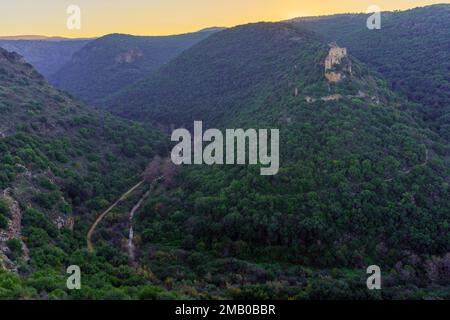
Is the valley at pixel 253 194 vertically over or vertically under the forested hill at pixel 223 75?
under

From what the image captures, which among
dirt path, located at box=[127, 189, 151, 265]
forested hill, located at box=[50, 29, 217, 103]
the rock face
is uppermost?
forested hill, located at box=[50, 29, 217, 103]

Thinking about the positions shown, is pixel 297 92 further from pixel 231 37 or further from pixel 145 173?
pixel 231 37

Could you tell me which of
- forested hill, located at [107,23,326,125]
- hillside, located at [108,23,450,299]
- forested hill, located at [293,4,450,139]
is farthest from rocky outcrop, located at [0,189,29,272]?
forested hill, located at [293,4,450,139]

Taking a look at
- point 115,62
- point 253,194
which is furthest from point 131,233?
point 115,62

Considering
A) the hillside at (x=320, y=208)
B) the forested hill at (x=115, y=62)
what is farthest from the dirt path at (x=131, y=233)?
the forested hill at (x=115, y=62)

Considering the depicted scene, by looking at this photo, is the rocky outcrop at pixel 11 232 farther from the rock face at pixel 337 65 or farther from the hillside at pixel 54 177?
the rock face at pixel 337 65

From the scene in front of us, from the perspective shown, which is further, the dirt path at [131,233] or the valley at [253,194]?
the dirt path at [131,233]

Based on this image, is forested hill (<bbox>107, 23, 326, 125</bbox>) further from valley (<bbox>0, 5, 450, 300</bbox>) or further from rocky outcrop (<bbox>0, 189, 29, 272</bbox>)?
rocky outcrop (<bbox>0, 189, 29, 272</bbox>)
